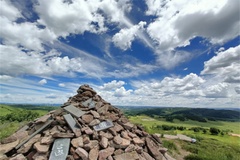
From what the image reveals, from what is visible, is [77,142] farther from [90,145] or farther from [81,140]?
[90,145]

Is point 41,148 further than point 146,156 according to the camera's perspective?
No

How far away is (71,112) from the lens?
32.9 ft

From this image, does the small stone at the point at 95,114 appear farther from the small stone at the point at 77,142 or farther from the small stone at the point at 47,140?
the small stone at the point at 47,140

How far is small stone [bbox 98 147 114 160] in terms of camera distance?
7763 mm

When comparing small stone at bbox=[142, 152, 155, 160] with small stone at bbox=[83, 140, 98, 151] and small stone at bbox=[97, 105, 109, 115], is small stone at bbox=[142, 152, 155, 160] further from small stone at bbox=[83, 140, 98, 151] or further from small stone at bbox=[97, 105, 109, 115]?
small stone at bbox=[97, 105, 109, 115]

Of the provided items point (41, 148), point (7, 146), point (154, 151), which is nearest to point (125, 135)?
point (154, 151)

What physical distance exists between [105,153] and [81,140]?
135 cm

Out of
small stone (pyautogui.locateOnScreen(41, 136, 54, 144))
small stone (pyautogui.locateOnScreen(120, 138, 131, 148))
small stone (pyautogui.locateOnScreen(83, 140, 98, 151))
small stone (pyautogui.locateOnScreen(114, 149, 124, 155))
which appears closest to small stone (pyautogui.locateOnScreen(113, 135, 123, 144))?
small stone (pyautogui.locateOnScreen(120, 138, 131, 148))

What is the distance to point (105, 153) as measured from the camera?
793cm

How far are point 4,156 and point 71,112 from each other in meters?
3.77

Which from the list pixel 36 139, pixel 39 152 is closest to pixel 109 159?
pixel 39 152

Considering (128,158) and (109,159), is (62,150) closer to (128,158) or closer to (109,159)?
(109,159)

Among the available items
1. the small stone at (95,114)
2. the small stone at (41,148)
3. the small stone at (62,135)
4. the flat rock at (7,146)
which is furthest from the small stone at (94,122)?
the flat rock at (7,146)

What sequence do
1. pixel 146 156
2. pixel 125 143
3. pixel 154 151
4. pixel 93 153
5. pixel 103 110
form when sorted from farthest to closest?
pixel 103 110 < pixel 154 151 < pixel 146 156 < pixel 125 143 < pixel 93 153
